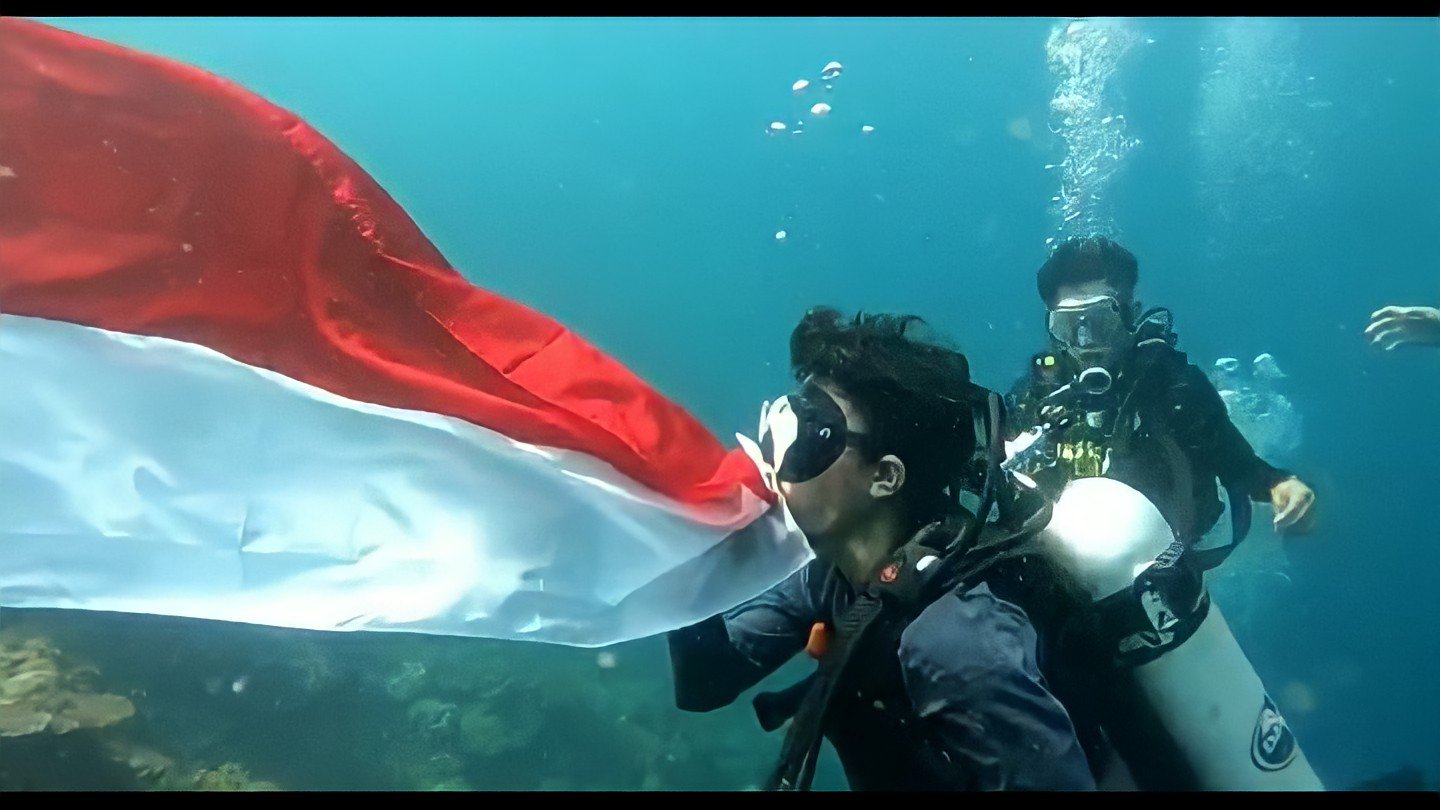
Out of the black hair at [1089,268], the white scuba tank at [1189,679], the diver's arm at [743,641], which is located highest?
the black hair at [1089,268]

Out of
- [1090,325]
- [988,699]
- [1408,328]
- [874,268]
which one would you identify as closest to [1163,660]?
[988,699]

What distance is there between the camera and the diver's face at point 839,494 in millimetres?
2338

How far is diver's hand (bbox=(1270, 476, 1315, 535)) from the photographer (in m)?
4.04

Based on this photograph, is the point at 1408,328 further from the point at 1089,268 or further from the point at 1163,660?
the point at 1163,660

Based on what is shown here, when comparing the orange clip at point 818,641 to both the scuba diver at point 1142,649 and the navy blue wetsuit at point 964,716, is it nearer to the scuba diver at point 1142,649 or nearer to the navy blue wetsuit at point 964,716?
the navy blue wetsuit at point 964,716

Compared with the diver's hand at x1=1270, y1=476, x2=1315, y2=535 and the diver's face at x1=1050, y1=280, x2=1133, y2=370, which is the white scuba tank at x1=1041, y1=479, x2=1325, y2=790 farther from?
the diver's face at x1=1050, y1=280, x2=1133, y2=370

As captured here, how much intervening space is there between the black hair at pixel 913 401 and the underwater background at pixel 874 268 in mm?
283

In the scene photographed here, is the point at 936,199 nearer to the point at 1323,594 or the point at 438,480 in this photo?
the point at 1323,594

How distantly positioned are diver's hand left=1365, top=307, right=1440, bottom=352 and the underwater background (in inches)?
34.6

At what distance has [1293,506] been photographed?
4.04 m

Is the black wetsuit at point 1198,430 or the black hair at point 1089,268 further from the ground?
the black hair at point 1089,268

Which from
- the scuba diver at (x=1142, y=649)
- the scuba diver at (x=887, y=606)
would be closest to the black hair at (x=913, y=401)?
the scuba diver at (x=887, y=606)

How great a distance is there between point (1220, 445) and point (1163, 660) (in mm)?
2517

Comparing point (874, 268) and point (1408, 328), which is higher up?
point (874, 268)
